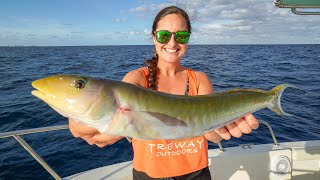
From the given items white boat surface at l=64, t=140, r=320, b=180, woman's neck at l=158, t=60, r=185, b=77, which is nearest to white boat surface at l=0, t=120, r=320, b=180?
white boat surface at l=64, t=140, r=320, b=180

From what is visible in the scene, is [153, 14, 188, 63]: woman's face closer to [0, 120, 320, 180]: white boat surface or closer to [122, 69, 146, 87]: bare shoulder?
[122, 69, 146, 87]: bare shoulder

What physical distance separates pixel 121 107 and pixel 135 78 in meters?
0.98

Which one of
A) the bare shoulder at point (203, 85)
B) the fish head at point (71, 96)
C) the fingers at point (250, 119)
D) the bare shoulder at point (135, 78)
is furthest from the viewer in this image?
the bare shoulder at point (203, 85)

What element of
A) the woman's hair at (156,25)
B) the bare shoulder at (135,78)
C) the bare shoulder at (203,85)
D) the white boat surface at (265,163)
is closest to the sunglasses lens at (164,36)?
the woman's hair at (156,25)

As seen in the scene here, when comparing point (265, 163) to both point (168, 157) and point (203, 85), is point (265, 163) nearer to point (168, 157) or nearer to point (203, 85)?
point (203, 85)

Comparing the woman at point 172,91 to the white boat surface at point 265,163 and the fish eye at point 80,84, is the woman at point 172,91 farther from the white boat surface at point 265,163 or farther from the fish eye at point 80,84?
the white boat surface at point 265,163

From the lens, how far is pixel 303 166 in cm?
568

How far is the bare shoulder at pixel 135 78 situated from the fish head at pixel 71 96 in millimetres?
865

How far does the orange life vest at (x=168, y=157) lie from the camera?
334 centimetres

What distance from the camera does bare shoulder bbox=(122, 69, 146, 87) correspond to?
3.29 metres

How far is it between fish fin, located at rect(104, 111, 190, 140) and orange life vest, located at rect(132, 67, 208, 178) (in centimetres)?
94

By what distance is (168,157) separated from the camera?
11.1 ft

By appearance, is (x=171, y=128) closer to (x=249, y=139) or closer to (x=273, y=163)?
(x=273, y=163)

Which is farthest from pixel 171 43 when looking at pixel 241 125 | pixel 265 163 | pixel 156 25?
pixel 265 163
